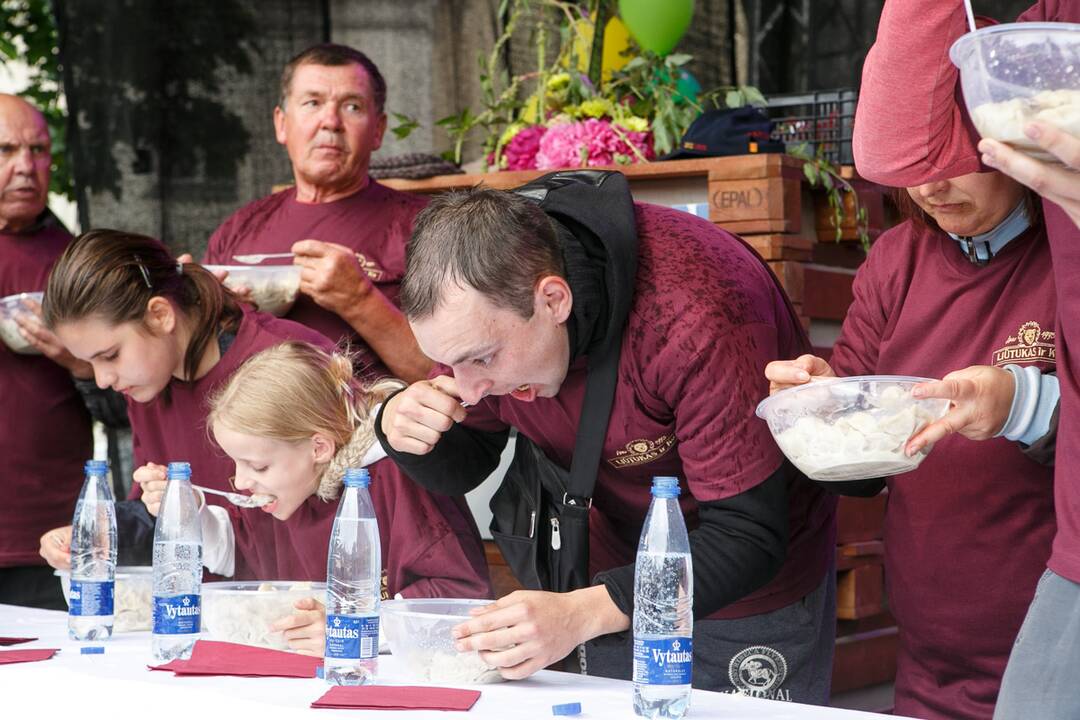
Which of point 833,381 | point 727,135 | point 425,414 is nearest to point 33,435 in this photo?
point 425,414

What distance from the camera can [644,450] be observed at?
1.89 metres

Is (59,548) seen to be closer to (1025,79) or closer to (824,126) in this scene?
(1025,79)

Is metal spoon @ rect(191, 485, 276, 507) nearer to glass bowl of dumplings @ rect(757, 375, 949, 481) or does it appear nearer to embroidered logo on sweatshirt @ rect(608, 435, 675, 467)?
embroidered logo on sweatshirt @ rect(608, 435, 675, 467)

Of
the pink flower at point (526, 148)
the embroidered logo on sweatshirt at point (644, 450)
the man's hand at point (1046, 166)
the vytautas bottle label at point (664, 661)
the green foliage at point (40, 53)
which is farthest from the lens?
the green foliage at point (40, 53)

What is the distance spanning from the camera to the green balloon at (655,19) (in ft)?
11.9

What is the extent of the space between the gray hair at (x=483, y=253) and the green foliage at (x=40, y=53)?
3.74 m

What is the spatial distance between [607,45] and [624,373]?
2.48 m

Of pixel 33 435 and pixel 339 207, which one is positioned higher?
pixel 339 207

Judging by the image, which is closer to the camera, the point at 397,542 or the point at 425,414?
the point at 425,414

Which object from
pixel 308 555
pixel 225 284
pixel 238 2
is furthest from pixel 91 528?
pixel 238 2

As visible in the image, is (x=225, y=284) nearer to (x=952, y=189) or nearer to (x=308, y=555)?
(x=308, y=555)

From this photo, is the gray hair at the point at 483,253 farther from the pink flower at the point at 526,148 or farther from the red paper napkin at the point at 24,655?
the pink flower at the point at 526,148

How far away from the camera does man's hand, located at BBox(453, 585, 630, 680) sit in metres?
1.63

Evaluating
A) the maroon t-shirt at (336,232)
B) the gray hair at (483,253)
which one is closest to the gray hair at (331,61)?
the maroon t-shirt at (336,232)
